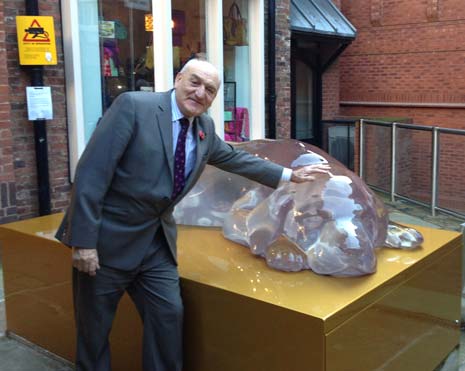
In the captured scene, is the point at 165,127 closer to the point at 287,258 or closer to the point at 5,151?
the point at 287,258

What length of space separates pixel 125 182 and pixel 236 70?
6134mm

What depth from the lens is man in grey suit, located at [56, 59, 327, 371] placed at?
2510mm

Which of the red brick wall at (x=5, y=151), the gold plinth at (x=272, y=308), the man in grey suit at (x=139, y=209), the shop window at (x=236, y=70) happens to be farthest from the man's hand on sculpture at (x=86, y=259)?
the shop window at (x=236, y=70)

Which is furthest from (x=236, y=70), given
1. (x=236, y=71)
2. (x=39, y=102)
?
(x=39, y=102)

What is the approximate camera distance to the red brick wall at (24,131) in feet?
19.0

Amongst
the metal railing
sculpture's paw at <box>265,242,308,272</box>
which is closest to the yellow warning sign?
sculpture's paw at <box>265,242,308,272</box>

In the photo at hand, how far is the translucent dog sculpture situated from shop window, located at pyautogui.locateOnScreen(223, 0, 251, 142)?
453 cm

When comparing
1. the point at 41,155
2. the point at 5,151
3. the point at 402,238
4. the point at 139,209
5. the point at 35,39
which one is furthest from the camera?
the point at 41,155

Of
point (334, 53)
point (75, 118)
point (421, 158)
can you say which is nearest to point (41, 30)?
point (75, 118)

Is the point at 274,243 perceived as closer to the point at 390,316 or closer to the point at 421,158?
the point at 390,316

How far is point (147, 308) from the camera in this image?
2.80 m

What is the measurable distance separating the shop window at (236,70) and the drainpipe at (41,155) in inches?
107

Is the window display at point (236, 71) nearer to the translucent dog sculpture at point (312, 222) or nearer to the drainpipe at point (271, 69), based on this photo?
the drainpipe at point (271, 69)

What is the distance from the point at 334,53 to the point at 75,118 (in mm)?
7459
